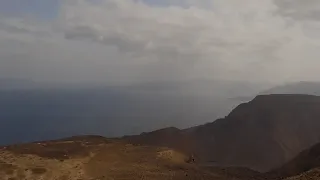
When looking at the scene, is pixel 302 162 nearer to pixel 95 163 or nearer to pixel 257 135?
pixel 257 135

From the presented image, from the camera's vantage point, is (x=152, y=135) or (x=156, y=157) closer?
(x=156, y=157)

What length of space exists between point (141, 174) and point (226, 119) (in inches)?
3019

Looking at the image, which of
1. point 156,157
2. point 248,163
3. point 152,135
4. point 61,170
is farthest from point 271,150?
point 61,170

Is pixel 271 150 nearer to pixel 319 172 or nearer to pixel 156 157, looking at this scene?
pixel 156 157

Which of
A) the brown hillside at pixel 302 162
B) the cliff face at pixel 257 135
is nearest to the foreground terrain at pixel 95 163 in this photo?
the brown hillside at pixel 302 162

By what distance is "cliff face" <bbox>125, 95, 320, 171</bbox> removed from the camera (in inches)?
3905

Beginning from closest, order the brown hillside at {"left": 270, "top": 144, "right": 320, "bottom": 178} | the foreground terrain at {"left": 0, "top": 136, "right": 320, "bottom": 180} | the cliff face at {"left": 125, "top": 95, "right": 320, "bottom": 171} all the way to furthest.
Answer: the foreground terrain at {"left": 0, "top": 136, "right": 320, "bottom": 180} < the brown hillside at {"left": 270, "top": 144, "right": 320, "bottom": 178} < the cliff face at {"left": 125, "top": 95, "right": 320, "bottom": 171}

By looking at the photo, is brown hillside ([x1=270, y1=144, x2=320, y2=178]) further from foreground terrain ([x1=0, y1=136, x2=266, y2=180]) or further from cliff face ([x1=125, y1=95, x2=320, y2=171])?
cliff face ([x1=125, y1=95, x2=320, y2=171])

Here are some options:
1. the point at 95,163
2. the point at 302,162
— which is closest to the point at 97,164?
the point at 95,163

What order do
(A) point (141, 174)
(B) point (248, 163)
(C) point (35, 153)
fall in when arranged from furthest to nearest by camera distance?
(B) point (248, 163) < (C) point (35, 153) < (A) point (141, 174)

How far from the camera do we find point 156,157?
5359cm

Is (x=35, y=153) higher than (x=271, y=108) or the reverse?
the reverse

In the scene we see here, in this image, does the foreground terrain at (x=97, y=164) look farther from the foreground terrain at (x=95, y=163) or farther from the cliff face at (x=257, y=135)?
the cliff face at (x=257, y=135)

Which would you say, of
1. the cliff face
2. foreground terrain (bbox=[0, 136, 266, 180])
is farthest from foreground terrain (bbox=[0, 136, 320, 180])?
the cliff face
